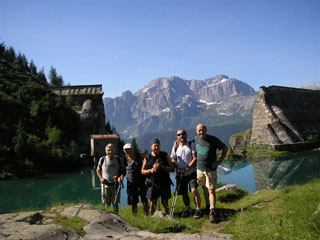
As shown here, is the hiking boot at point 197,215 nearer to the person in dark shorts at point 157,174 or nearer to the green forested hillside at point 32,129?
the person in dark shorts at point 157,174

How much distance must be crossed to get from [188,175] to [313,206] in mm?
3320

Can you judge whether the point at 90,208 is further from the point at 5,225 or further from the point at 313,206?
the point at 313,206

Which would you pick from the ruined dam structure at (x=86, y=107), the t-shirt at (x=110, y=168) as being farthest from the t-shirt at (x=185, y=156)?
the ruined dam structure at (x=86, y=107)

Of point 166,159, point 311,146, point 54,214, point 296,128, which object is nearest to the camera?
point 54,214

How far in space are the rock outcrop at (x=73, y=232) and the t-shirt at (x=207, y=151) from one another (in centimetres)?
255

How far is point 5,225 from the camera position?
5.15 metres

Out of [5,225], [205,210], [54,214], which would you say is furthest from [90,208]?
[205,210]

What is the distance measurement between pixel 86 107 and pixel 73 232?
167ft

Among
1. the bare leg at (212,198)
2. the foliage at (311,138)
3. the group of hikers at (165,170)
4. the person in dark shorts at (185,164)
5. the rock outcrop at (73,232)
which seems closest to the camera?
the rock outcrop at (73,232)

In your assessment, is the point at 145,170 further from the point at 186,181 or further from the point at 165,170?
the point at 186,181

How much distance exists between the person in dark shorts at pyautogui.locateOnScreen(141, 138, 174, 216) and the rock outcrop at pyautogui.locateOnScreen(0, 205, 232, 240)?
1.78 meters

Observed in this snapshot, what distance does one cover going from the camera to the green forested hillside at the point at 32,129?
35.6 meters

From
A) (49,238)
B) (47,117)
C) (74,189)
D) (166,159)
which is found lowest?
(74,189)

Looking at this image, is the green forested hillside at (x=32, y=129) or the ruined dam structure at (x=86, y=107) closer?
the green forested hillside at (x=32, y=129)
